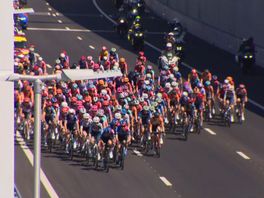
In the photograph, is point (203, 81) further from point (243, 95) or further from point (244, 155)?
point (244, 155)

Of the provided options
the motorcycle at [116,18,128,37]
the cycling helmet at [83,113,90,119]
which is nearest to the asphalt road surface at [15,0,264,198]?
the cycling helmet at [83,113,90,119]

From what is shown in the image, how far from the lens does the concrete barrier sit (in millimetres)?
65000

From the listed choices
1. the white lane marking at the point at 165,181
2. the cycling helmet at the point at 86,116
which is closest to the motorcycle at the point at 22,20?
the cycling helmet at the point at 86,116

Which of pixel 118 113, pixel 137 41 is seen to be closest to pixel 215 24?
pixel 137 41

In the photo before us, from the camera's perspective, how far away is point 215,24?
71.5 meters

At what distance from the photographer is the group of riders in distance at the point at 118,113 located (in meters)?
38.9

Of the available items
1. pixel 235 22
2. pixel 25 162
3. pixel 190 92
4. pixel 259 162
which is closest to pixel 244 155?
pixel 259 162

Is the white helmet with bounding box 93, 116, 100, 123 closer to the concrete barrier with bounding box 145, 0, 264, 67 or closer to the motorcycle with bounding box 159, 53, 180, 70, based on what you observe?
the motorcycle with bounding box 159, 53, 180, 70

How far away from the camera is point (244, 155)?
42000 mm

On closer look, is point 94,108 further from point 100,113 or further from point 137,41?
point 137,41

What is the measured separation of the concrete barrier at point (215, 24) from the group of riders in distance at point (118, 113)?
15269mm

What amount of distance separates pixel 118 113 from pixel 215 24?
33.5 metres

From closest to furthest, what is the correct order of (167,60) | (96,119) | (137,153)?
(96,119) < (137,153) < (167,60)

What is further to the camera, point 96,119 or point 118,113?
point 118,113
